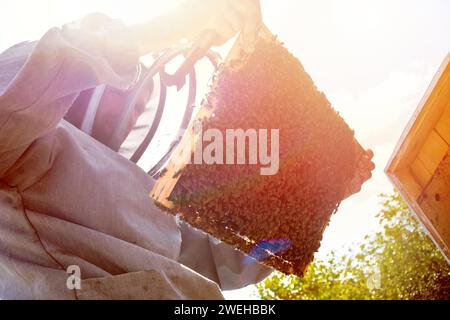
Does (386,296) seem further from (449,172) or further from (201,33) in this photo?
(201,33)

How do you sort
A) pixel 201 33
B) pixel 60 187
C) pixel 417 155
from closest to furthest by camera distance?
pixel 201 33 → pixel 60 187 → pixel 417 155

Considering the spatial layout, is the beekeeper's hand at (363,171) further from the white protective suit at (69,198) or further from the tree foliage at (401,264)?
the tree foliage at (401,264)

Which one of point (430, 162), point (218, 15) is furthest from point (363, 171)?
point (218, 15)

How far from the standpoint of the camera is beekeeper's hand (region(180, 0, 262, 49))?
5.08ft

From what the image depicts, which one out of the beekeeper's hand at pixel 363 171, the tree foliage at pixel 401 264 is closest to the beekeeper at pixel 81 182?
the beekeeper's hand at pixel 363 171

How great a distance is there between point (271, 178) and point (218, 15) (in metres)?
0.84

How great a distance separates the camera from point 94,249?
5.66 ft

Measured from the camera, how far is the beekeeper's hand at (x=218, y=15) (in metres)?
1.55

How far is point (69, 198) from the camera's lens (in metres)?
1.84

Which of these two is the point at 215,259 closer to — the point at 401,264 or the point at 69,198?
the point at 69,198

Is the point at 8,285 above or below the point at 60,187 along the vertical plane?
below
